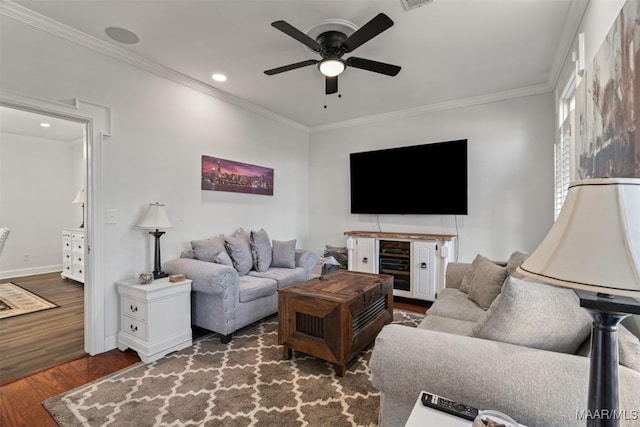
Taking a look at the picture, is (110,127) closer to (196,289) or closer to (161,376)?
(196,289)

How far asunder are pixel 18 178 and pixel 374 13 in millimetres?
6716

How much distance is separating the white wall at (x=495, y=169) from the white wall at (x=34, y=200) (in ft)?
19.7

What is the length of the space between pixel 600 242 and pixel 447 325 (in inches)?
58.0

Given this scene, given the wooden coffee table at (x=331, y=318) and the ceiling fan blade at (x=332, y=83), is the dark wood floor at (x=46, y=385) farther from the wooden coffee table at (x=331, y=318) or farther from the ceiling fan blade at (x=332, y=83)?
the ceiling fan blade at (x=332, y=83)

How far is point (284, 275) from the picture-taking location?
347 centimetres

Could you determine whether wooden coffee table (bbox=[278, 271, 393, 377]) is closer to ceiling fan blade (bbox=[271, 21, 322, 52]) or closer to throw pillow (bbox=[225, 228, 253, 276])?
throw pillow (bbox=[225, 228, 253, 276])

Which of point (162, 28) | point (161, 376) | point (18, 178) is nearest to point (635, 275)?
point (161, 376)

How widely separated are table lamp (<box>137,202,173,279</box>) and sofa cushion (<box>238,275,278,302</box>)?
0.76 meters

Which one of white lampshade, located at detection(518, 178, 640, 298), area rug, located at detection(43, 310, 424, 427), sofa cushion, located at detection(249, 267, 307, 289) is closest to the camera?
white lampshade, located at detection(518, 178, 640, 298)

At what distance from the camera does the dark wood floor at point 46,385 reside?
1790 millimetres

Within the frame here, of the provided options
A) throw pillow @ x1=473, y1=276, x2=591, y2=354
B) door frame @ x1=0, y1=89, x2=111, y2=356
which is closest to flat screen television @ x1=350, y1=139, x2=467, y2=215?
throw pillow @ x1=473, y1=276, x2=591, y2=354

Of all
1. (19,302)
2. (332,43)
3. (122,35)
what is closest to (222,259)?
(122,35)

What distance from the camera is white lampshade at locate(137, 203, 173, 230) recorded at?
9.15 ft

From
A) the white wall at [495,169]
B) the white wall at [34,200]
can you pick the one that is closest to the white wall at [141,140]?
the white wall at [495,169]
